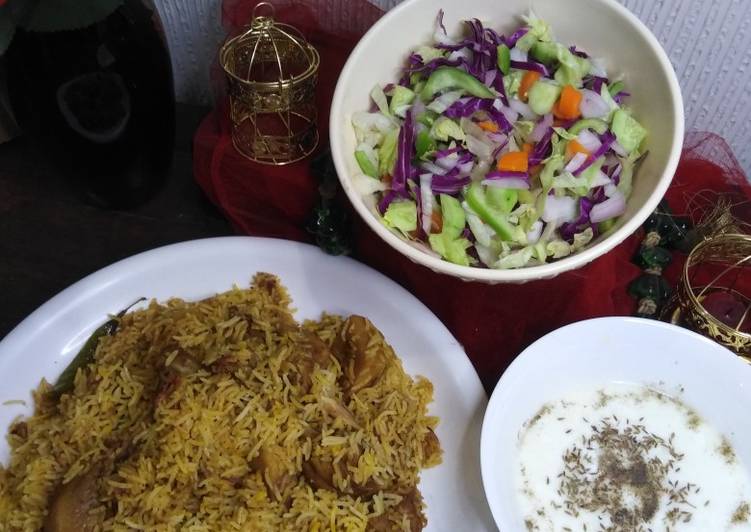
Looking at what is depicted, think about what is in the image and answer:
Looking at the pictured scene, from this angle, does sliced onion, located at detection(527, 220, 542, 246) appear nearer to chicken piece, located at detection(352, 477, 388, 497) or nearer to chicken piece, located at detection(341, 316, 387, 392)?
chicken piece, located at detection(341, 316, 387, 392)

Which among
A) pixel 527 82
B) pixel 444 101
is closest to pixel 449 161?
pixel 444 101

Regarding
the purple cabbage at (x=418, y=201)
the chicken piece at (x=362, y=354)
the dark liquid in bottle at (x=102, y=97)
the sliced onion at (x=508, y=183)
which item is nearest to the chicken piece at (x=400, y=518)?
the chicken piece at (x=362, y=354)

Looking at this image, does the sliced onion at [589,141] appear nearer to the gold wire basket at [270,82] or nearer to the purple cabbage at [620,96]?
the purple cabbage at [620,96]

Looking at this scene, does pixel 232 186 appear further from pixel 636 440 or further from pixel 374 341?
pixel 636 440

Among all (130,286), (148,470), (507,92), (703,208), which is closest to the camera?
(148,470)

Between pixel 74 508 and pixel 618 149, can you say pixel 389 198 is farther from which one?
pixel 74 508

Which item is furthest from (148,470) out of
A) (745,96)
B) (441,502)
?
(745,96)
